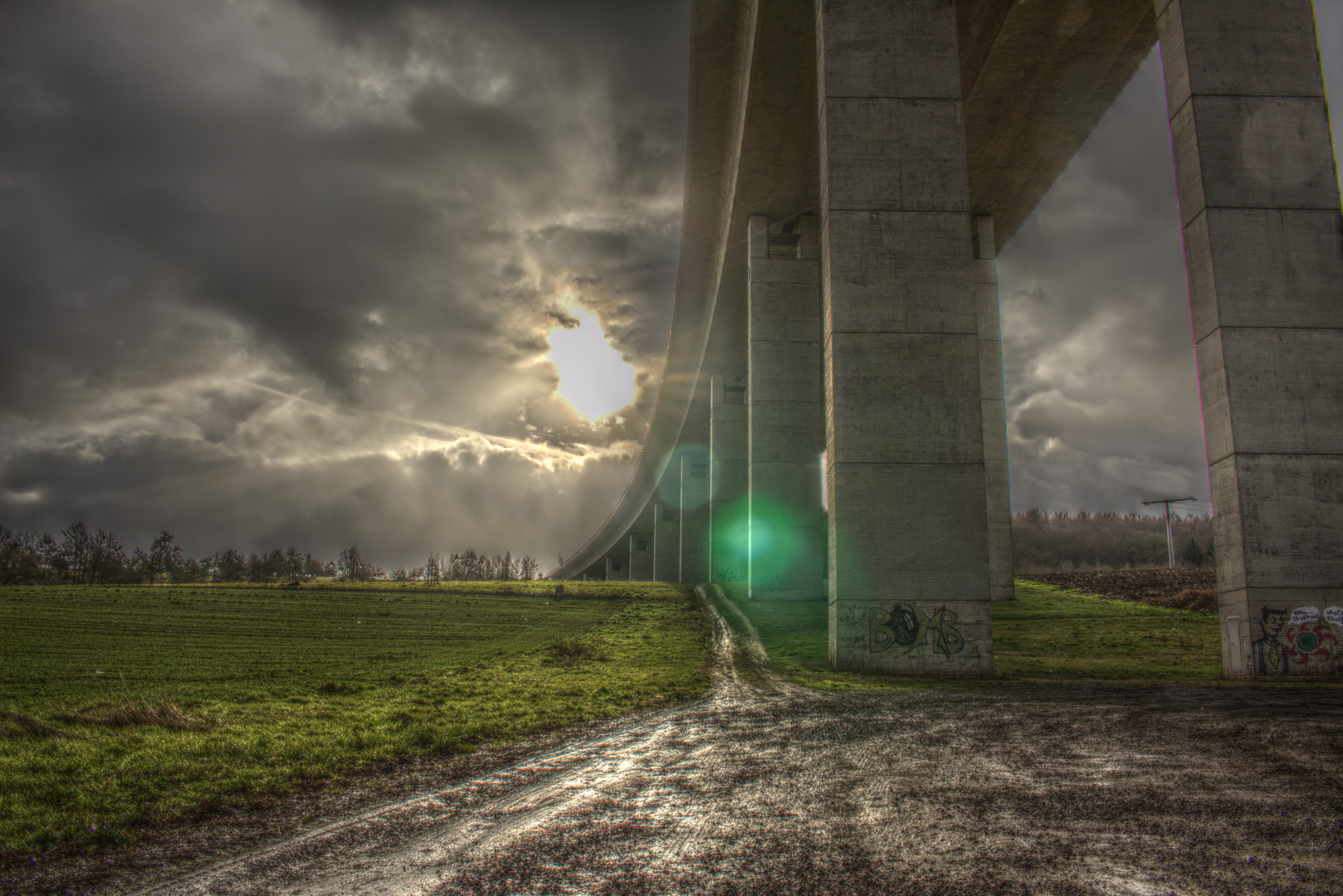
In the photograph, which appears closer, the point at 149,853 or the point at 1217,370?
the point at 149,853

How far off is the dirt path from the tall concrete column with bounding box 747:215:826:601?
2276 cm

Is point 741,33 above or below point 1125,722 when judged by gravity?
above

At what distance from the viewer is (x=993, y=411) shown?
32375mm

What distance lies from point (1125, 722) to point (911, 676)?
6271mm

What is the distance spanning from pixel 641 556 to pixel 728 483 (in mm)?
36365

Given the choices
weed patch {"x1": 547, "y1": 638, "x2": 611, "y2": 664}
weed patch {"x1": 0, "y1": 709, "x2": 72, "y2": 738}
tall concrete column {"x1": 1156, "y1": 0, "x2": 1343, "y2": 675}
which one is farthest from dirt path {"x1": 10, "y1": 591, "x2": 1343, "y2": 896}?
weed patch {"x1": 547, "y1": 638, "x2": 611, "y2": 664}

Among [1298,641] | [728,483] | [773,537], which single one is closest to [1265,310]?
[1298,641]

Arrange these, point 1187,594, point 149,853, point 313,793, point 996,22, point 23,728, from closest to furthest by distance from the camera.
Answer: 1. point 149,853
2. point 313,793
3. point 23,728
4. point 996,22
5. point 1187,594

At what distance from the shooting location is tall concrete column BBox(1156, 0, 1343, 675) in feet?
48.5

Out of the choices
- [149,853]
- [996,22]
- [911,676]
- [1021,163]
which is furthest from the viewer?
[1021,163]

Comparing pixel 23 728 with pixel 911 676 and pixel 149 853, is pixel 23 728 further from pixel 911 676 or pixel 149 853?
pixel 911 676

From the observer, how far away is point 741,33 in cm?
2611

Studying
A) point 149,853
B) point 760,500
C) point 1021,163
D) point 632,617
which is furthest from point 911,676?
point 1021,163

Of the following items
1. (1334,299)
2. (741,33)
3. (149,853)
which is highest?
(741,33)
